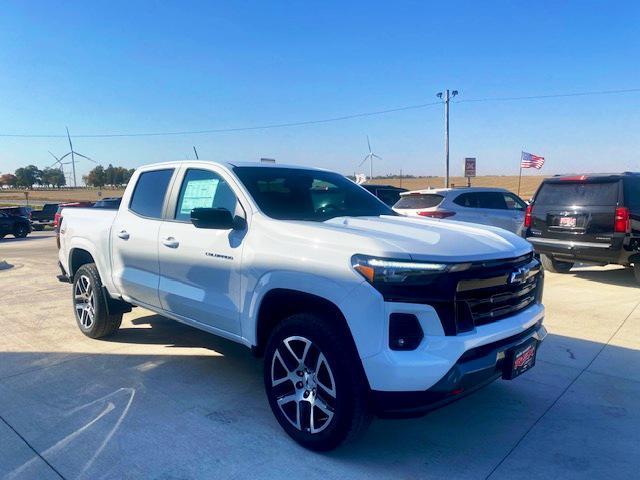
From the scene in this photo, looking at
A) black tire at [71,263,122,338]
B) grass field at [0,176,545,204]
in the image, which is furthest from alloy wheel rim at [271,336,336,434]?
grass field at [0,176,545,204]

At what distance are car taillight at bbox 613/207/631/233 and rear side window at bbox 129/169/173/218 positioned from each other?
6499mm

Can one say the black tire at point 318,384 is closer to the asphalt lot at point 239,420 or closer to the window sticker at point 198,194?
the asphalt lot at point 239,420

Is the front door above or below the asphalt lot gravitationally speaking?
above

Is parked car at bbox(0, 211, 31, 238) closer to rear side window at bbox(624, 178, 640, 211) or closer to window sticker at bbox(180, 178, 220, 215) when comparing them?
window sticker at bbox(180, 178, 220, 215)

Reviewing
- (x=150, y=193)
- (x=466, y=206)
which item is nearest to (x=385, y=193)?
(x=466, y=206)

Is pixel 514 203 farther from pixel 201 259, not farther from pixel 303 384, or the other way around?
pixel 303 384

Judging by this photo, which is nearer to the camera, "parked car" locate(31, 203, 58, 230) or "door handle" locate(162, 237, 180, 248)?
"door handle" locate(162, 237, 180, 248)

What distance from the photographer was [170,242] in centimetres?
426

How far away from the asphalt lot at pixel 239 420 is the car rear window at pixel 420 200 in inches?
236

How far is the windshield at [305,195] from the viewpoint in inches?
155

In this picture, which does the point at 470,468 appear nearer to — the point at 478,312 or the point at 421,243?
the point at 478,312

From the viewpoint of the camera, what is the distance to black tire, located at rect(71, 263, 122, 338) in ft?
17.4

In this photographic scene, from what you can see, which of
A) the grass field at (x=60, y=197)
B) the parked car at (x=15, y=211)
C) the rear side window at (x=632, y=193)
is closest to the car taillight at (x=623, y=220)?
the rear side window at (x=632, y=193)

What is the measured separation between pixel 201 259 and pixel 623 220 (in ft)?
21.5
